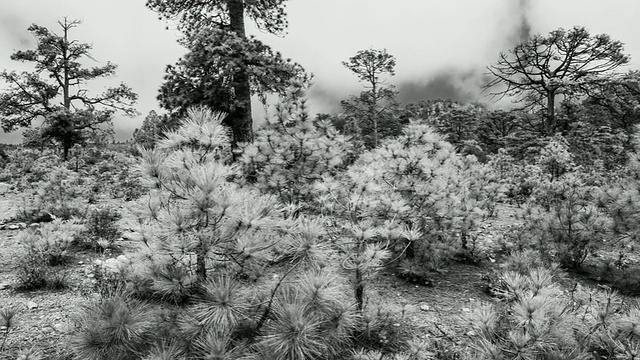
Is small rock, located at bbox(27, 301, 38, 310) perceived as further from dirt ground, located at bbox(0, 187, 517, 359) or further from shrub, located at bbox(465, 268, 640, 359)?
shrub, located at bbox(465, 268, 640, 359)

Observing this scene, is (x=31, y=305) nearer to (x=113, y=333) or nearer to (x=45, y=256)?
(x=45, y=256)

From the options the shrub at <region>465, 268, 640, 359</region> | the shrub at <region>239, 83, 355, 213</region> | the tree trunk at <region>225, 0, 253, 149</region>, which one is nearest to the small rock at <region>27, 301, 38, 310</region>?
the shrub at <region>239, 83, 355, 213</region>

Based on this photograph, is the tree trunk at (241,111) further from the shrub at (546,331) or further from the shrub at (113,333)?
the shrub at (546,331)

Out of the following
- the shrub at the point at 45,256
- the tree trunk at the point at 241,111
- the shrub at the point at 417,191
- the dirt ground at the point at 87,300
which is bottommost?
the dirt ground at the point at 87,300

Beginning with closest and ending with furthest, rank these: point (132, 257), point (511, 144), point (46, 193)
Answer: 1. point (132, 257)
2. point (46, 193)
3. point (511, 144)

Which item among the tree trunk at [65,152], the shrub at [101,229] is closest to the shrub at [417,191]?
the shrub at [101,229]

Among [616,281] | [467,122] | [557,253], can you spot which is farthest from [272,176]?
[467,122]

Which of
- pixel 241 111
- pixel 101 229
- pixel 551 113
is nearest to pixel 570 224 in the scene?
pixel 241 111

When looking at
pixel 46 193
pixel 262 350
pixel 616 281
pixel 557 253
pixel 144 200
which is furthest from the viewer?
pixel 46 193

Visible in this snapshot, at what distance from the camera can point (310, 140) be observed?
5.15 metres

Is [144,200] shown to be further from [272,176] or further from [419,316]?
[419,316]

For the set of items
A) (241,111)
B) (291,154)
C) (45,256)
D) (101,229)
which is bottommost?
(45,256)

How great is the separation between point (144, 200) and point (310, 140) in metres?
2.72

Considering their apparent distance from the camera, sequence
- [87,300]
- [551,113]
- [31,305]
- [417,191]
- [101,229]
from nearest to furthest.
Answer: [87,300] → [31,305] → [417,191] → [101,229] → [551,113]
